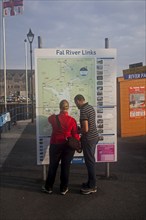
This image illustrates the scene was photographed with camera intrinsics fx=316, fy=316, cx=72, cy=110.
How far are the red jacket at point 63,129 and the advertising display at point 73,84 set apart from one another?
749 mm

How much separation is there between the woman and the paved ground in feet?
0.89

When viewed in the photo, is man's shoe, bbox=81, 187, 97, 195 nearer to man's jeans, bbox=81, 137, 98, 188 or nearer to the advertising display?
man's jeans, bbox=81, 137, 98, 188

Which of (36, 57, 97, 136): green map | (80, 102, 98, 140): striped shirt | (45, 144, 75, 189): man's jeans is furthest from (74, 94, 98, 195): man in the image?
(36, 57, 97, 136): green map

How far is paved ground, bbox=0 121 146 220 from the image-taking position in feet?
17.0

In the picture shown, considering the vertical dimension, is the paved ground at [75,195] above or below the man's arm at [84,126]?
below

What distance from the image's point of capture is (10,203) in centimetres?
570

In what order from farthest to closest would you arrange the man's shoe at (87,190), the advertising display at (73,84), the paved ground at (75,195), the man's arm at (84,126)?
the advertising display at (73,84) < the man's shoe at (87,190) < the man's arm at (84,126) < the paved ground at (75,195)

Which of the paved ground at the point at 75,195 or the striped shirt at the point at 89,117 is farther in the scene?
the striped shirt at the point at 89,117

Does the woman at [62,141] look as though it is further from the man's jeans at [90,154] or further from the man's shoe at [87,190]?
the man's shoe at [87,190]

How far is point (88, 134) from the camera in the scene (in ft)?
20.1

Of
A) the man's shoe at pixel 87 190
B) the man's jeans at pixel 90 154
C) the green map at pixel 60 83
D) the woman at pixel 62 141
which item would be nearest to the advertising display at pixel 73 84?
the green map at pixel 60 83

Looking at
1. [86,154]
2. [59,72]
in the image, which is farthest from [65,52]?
[86,154]

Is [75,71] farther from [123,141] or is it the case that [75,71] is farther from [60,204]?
[123,141]

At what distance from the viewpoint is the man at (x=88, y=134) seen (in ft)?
19.7
